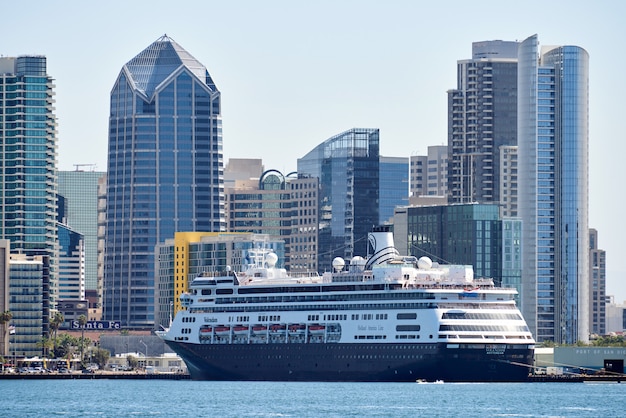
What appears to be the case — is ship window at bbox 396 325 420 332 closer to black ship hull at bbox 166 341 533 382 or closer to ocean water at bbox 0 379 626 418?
black ship hull at bbox 166 341 533 382

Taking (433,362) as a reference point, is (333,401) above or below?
below

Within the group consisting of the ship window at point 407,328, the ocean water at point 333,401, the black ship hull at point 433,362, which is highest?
the ship window at point 407,328

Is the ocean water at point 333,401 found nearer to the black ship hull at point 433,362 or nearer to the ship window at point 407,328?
the black ship hull at point 433,362

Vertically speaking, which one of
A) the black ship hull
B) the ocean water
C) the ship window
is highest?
the ship window

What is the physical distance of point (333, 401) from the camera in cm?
16775

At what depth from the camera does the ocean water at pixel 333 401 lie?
155000mm

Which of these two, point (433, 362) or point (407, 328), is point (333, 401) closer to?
point (433, 362)

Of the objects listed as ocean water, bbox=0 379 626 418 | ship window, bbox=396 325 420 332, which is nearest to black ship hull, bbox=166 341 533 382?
ocean water, bbox=0 379 626 418

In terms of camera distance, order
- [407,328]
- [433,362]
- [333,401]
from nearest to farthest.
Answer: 1. [333,401]
2. [433,362]
3. [407,328]

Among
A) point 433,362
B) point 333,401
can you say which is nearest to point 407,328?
point 433,362

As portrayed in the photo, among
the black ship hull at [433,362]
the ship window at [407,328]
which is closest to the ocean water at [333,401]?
the black ship hull at [433,362]

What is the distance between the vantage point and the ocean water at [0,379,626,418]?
155000 mm

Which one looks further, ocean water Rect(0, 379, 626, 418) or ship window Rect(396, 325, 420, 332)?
ship window Rect(396, 325, 420, 332)

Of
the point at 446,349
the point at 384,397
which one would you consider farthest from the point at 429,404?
the point at 446,349
